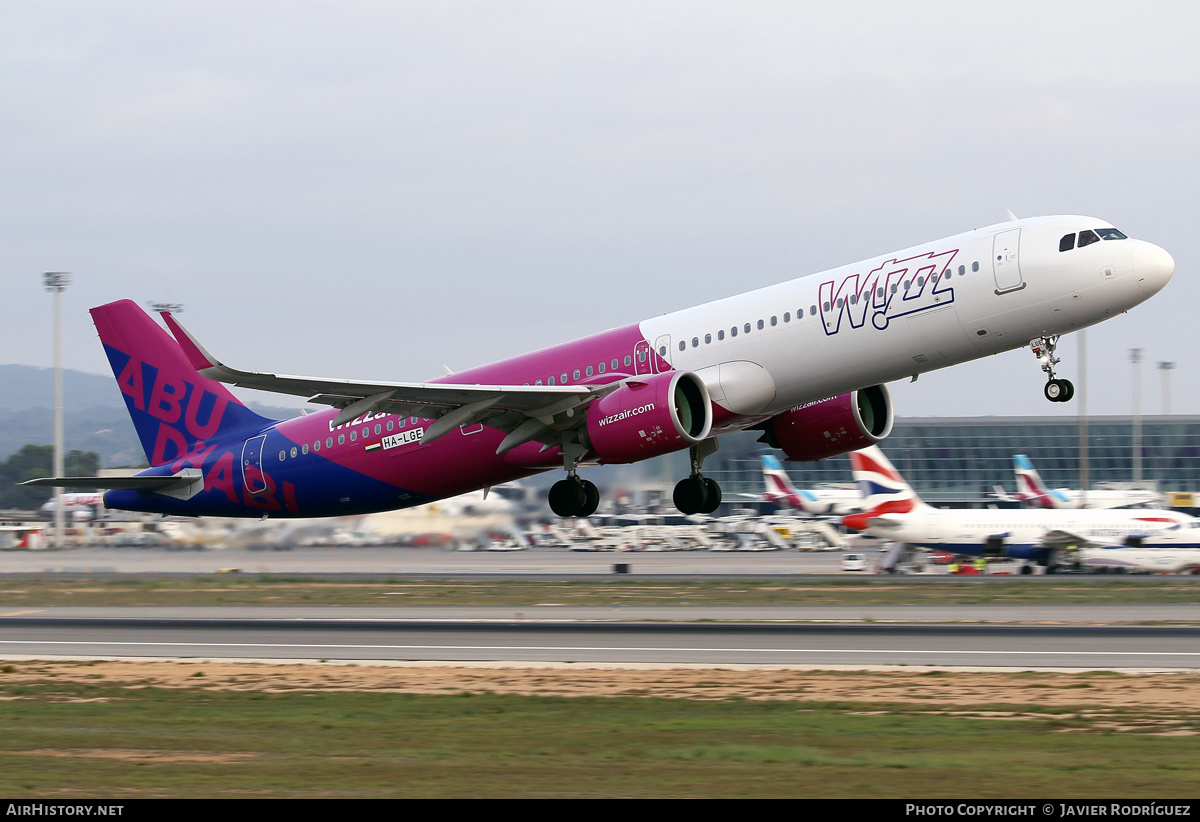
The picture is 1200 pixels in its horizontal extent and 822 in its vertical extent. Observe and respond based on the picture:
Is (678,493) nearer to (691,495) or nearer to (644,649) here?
(691,495)

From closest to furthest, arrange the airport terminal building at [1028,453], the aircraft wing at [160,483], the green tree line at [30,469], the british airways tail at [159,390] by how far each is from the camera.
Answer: the aircraft wing at [160,483]
the british airways tail at [159,390]
the airport terminal building at [1028,453]
the green tree line at [30,469]

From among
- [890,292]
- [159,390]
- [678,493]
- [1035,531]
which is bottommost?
[1035,531]

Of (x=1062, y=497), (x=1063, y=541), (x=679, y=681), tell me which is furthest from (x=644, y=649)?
(x=1062, y=497)

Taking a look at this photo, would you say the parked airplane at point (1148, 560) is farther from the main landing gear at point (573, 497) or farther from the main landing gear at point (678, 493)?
the main landing gear at point (573, 497)

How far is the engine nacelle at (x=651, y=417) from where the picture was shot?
28000 millimetres

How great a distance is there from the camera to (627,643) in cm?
2766

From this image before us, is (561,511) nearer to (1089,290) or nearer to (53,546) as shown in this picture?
(1089,290)

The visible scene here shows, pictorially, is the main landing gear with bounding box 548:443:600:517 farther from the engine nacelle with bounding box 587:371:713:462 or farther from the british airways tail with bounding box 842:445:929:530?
the british airways tail with bounding box 842:445:929:530

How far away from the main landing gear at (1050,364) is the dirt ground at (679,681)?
634 centimetres

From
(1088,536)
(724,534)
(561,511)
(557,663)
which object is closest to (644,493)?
(561,511)

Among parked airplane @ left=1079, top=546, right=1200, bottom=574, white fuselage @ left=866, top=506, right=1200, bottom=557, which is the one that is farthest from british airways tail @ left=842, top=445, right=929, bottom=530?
parked airplane @ left=1079, top=546, right=1200, bottom=574

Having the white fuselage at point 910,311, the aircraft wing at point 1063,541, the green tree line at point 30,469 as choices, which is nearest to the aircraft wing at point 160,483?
the white fuselage at point 910,311

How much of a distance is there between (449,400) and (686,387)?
5.55 m
